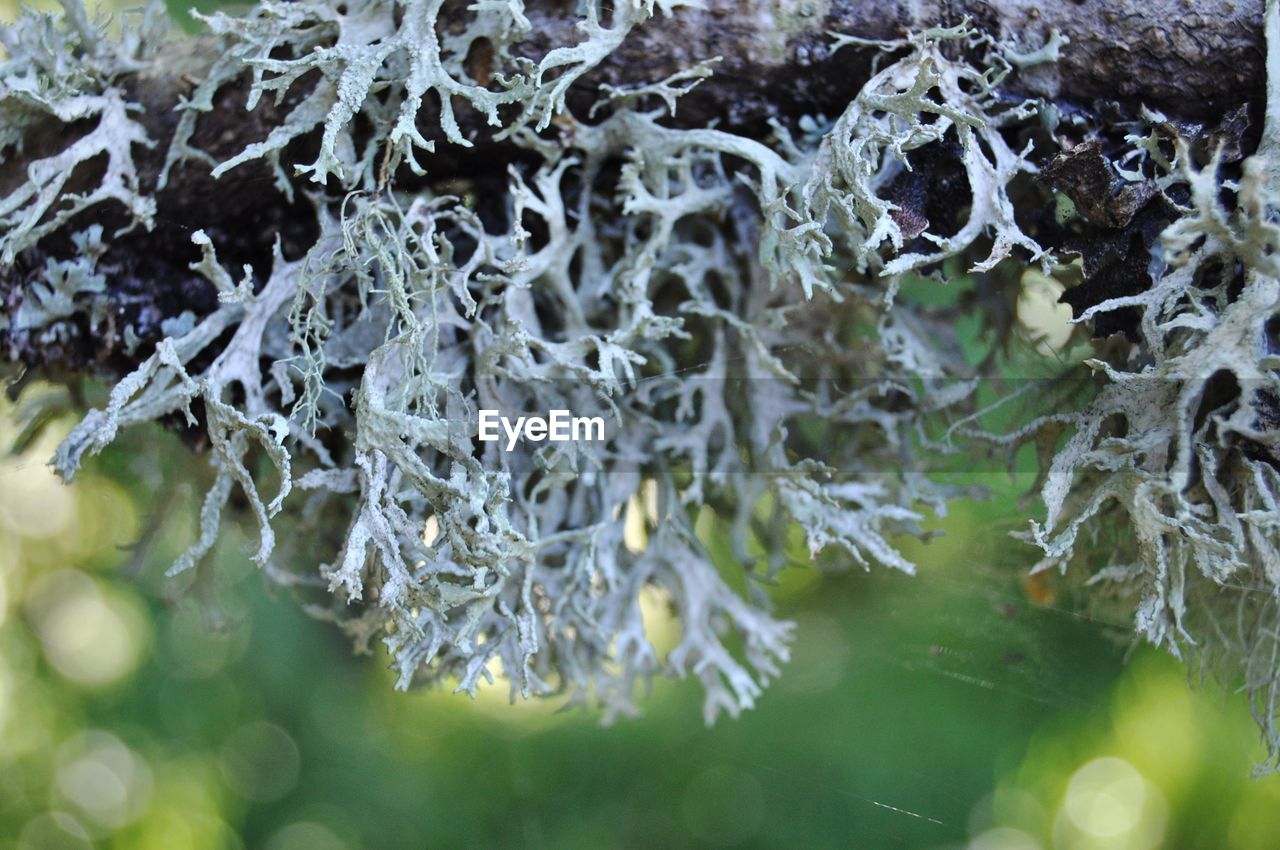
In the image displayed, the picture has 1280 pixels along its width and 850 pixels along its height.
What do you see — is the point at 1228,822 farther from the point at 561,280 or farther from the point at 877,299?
the point at 561,280

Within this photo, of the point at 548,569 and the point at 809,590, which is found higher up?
the point at 548,569

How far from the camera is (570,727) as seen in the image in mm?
919

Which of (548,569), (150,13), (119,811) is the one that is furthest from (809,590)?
(119,811)

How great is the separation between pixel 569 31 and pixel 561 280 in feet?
0.44

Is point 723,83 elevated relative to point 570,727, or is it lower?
elevated

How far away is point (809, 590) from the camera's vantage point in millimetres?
731

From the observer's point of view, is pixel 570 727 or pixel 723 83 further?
pixel 570 727

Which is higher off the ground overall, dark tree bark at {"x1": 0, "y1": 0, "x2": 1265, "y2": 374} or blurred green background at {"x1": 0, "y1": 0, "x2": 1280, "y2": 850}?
dark tree bark at {"x1": 0, "y1": 0, "x2": 1265, "y2": 374}

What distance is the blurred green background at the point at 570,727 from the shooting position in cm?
63

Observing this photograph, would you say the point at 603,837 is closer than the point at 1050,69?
No

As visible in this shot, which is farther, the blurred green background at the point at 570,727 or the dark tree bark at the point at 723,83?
the blurred green background at the point at 570,727

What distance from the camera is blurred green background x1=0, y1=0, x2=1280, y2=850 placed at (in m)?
0.63

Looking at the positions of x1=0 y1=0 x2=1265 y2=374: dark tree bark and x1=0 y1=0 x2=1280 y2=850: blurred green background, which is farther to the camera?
x1=0 y1=0 x2=1280 y2=850: blurred green background

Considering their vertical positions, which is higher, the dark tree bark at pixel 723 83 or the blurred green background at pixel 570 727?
the dark tree bark at pixel 723 83
